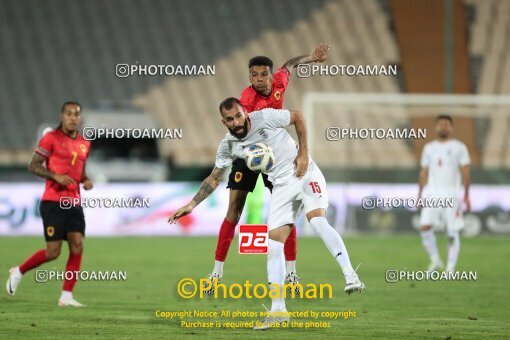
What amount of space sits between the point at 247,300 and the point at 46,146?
284 cm

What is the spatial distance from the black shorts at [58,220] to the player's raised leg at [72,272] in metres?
0.09

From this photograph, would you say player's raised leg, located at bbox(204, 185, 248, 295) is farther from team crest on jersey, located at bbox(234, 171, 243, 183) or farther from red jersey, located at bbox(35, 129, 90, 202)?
red jersey, located at bbox(35, 129, 90, 202)

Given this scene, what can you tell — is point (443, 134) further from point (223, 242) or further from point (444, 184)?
point (223, 242)

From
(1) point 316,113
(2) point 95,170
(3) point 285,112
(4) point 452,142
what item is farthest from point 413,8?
(3) point 285,112

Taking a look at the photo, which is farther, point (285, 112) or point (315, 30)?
point (315, 30)

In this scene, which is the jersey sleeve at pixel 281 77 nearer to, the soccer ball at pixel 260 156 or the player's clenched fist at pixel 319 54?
the player's clenched fist at pixel 319 54

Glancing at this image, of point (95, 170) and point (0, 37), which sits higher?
point (0, 37)

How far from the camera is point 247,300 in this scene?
461 inches

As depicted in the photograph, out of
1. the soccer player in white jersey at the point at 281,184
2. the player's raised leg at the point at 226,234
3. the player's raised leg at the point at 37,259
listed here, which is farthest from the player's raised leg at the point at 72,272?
the soccer player in white jersey at the point at 281,184

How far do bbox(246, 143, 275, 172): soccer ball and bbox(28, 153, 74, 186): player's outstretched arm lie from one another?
8.69 ft

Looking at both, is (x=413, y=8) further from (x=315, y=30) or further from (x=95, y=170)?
(x=95, y=170)

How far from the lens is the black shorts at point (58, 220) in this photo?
443 inches

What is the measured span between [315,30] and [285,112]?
26.1 m

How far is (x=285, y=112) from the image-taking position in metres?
9.31
